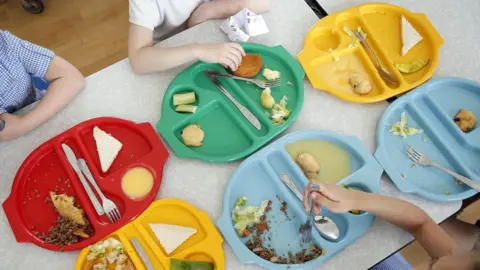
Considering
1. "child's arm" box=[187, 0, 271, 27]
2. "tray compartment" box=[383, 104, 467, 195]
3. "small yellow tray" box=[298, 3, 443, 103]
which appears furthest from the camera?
"child's arm" box=[187, 0, 271, 27]

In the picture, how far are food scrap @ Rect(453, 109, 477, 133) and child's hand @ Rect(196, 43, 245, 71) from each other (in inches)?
20.6

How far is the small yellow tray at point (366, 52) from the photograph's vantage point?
3.52ft

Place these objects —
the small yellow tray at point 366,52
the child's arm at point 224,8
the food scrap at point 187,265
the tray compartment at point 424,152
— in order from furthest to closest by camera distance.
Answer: the child's arm at point 224,8
the small yellow tray at point 366,52
the tray compartment at point 424,152
the food scrap at point 187,265

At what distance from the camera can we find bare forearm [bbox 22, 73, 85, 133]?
102 centimetres

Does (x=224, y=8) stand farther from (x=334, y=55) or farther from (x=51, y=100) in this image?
(x=51, y=100)

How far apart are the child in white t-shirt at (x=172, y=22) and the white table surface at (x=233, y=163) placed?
0.04 m

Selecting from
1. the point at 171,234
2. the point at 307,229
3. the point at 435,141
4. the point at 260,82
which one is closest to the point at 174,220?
the point at 171,234

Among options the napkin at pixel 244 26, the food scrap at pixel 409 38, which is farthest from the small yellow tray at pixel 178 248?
the food scrap at pixel 409 38

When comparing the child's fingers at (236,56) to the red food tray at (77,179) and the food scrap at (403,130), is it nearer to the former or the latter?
the red food tray at (77,179)

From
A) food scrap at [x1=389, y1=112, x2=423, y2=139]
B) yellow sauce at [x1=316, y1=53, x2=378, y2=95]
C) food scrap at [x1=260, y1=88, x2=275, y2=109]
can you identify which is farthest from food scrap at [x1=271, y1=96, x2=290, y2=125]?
food scrap at [x1=389, y1=112, x2=423, y2=139]

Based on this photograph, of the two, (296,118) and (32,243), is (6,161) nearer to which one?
A: (32,243)

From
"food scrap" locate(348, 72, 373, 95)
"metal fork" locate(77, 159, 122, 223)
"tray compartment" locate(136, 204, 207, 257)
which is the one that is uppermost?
"food scrap" locate(348, 72, 373, 95)

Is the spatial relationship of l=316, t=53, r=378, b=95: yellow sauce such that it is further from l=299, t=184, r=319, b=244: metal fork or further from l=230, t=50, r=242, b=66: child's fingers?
l=299, t=184, r=319, b=244: metal fork

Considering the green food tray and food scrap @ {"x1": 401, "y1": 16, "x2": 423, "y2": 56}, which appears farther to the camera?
food scrap @ {"x1": 401, "y1": 16, "x2": 423, "y2": 56}
